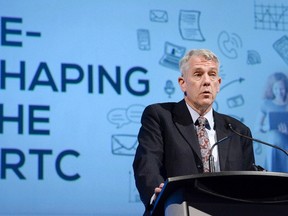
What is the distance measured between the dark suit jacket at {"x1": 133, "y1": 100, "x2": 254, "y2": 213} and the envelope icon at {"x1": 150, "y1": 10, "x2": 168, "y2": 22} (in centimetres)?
119

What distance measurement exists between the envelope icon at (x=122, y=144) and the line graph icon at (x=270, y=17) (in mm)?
1121

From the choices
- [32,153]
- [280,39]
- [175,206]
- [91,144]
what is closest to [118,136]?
[91,144]

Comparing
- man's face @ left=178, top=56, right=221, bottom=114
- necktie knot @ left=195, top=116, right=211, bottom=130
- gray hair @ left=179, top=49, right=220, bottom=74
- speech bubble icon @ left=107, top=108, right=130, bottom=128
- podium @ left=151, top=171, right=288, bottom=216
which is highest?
gray hair @ left=179, top=49, right=220, bottom=74

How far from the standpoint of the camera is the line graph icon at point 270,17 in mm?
4230

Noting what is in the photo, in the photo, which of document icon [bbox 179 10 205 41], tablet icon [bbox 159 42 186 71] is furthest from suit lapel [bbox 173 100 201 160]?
document icon [bbox 179 10 205 41]

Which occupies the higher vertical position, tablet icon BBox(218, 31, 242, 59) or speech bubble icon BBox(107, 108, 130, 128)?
tablet icon BBox(218, 31, 242, 59)

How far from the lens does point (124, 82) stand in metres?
3.94

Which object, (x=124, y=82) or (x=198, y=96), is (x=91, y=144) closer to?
(x=124, y=82)

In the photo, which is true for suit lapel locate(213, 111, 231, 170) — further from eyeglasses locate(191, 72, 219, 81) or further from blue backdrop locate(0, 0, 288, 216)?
blue backdrop locate(0, 0, 288, 216)

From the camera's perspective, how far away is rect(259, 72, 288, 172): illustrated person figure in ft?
13.3

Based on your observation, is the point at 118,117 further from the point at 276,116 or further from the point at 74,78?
the point at 276,116

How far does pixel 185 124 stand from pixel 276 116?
1.38 meters

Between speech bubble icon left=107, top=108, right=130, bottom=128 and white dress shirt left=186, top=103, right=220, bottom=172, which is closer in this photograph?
white dress shirt left=186, top=103, right=220, bottom=172

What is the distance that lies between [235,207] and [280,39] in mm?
2324
